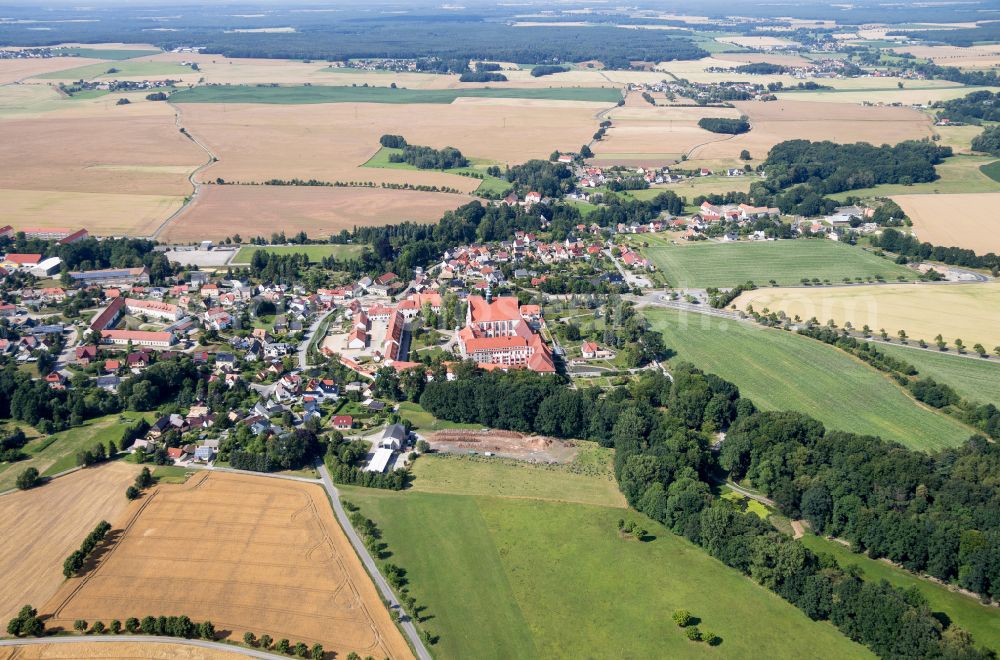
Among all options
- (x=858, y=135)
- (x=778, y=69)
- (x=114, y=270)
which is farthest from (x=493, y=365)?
(x=778, y=69)

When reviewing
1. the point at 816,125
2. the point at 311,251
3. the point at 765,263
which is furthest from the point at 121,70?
the point at 765,263

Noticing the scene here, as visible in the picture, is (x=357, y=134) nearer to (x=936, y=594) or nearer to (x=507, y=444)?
(x=507, y=444)

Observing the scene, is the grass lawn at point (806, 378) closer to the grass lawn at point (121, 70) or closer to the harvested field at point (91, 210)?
the harvested field at point (91, 210)

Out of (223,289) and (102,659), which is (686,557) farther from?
(223,289)

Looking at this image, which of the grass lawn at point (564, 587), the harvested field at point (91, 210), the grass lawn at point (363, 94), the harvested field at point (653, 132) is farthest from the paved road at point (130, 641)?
the grass lawn at point (363, 94)

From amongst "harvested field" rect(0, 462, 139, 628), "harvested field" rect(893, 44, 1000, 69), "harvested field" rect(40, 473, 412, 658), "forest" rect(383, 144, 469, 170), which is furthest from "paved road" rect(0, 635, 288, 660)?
"harvested field" rect(893, 44, 1000, 69)
